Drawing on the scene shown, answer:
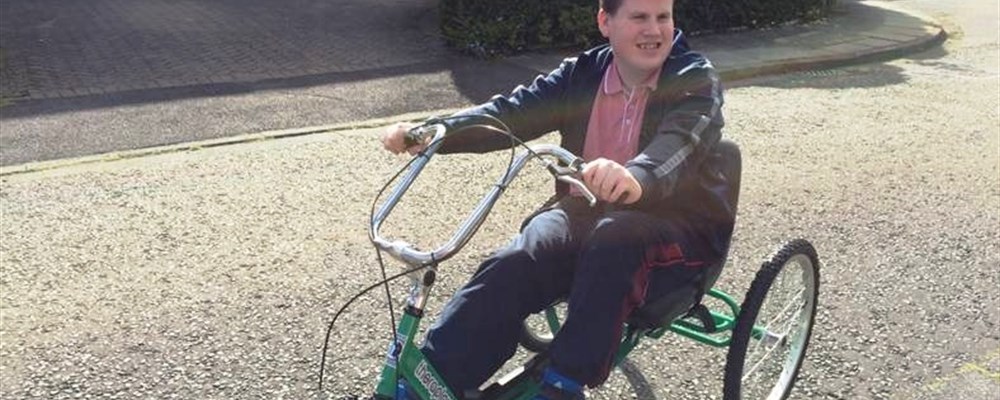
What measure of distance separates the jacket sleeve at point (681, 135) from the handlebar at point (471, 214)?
238mm

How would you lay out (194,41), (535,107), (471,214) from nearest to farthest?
(471,214), (535,107), (194,41)

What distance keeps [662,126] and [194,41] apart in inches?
375

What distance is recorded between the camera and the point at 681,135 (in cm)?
271

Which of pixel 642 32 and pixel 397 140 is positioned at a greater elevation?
pixel 642 32

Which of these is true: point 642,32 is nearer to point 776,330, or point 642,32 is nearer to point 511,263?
point 511,263

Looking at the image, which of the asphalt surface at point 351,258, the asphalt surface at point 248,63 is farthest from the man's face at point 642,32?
the asphalt surface at point 248,63

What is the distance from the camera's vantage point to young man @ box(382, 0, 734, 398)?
2535 mm

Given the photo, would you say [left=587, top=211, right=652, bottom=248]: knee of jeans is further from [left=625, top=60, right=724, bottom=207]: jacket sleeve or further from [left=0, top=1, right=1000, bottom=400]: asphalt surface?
[left=0, top=1, right=1000, bottom=400]: asphalt surface

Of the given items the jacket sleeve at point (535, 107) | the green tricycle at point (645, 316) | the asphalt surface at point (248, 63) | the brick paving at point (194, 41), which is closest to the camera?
the green tricycle at point (645, 316)

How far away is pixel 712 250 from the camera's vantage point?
9.31 feet

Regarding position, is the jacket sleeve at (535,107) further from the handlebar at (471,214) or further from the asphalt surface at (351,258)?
the asphalt surface at (351,258)

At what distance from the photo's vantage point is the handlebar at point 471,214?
226 centimetres

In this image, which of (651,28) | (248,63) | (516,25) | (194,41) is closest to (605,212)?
(651,28)

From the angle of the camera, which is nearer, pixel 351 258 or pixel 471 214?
pixel 471 214
